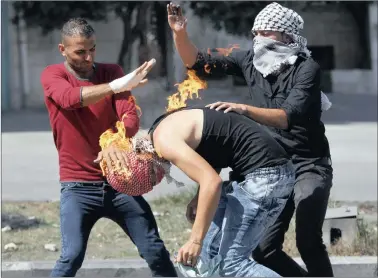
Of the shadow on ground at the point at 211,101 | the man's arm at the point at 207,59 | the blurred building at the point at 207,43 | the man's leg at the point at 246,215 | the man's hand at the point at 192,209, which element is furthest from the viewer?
the blurred building at the point at 207,43

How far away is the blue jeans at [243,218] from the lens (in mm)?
3920

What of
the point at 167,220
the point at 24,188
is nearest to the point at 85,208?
the point at 167,220

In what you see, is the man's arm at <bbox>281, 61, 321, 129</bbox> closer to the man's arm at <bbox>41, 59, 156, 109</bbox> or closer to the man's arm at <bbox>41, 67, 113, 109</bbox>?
the man's arm at <bbox>41, 59, 156, 109</bbox>

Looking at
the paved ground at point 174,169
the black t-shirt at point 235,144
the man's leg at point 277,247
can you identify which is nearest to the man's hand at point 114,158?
the black t-shirt at point 235,144

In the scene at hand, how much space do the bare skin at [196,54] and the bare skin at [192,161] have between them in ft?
0.56

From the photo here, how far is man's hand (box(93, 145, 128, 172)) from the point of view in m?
4.02

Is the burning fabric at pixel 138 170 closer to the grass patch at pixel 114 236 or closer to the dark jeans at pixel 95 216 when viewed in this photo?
the dark jeans at pixel 95 216

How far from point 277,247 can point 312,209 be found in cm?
33

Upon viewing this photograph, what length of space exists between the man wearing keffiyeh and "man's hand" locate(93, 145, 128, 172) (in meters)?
0.40

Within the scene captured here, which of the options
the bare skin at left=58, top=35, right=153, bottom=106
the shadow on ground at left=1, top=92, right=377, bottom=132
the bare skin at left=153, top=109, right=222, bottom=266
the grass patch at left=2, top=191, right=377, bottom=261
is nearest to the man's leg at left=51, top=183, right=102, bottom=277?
the bare skin at left=58, top=35, right=153, bottom=106

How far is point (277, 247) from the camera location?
15.9ft

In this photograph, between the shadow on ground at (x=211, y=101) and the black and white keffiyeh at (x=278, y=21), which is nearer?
the black and white keffiyeh at (x=278, y=21)

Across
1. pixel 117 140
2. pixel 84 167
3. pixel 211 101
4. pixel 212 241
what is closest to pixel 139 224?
pixel 84 167

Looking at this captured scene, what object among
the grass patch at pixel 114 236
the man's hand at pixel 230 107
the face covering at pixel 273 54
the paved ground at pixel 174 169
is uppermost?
the face covering at pixel 273 54
